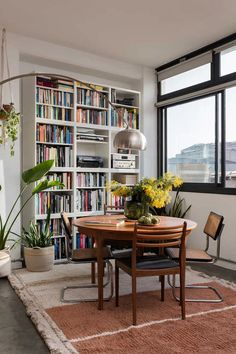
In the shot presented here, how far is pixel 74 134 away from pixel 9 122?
0.94 m

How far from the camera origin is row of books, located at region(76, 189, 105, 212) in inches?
175

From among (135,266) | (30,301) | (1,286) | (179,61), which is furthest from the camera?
(179,61)

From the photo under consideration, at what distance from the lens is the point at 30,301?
2.83 m

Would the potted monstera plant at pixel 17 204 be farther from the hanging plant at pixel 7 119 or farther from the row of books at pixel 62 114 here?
the row of books at pixel 62 114

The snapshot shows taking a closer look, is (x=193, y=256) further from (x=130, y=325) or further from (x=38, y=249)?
(x=38, y=249)

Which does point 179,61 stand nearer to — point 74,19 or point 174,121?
point 174,121

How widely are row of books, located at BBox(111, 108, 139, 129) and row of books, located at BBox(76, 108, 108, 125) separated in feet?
0.49

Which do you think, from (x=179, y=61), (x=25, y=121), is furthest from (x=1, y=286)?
(x=179, y=61)

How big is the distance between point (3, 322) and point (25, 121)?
255cm

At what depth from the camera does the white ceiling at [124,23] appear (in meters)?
3.28

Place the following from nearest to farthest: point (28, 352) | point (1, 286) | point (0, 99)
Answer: point (28, 352) < point (1, 286) < point (0, 99)

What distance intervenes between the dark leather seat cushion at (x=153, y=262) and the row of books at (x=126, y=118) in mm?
2526

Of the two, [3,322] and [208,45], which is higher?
[208,45]

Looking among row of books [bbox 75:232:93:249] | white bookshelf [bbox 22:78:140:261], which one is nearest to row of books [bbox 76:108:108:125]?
white bookshelf [bbox 22:78:140:261]
